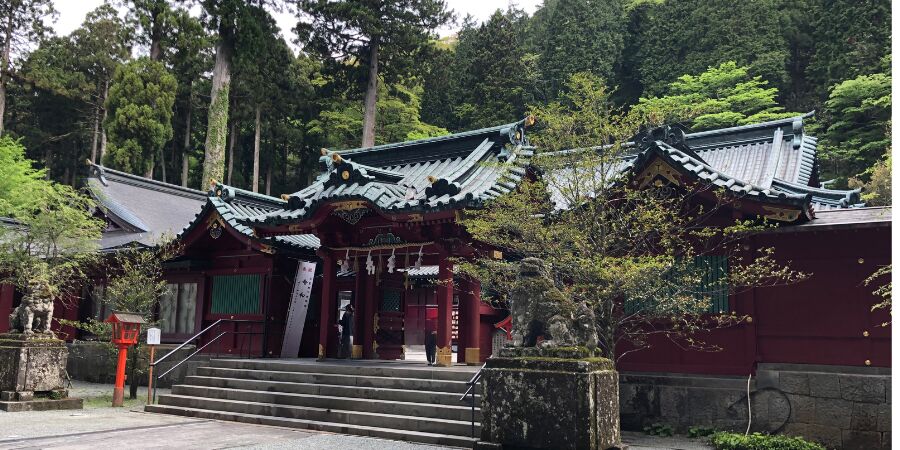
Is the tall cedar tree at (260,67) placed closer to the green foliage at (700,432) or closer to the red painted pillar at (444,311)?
the red painted pillar at (444,311)

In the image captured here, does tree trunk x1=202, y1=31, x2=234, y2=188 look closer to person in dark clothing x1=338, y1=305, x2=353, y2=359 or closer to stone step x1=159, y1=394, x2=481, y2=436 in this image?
person in dark clothing x1=338, y1=305, x2=353, y2=359

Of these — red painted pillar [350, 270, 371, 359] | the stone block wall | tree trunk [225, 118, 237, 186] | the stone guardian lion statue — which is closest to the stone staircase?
red painted pillar [350, 270, 371, 359]

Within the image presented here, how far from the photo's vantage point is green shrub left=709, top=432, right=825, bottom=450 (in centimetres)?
986

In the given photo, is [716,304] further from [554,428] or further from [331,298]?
[331,298]

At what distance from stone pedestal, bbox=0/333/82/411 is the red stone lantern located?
30.8 inches

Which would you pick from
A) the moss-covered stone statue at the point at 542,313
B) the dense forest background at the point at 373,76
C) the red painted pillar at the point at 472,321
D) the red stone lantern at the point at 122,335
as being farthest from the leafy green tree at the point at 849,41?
the red stone lantern at the point at 122,335

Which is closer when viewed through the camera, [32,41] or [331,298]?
[331,298]

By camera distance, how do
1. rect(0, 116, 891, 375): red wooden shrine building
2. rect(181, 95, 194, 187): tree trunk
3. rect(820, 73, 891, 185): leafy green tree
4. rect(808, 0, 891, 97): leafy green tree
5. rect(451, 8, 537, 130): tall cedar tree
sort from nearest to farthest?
rect(0, 116, 891, 375): red wooden shrine building
rect(820, 73, 891, 185): leafy green tree
rect(808, 0, 891, 97): leafy green tree
rect(181, 95, 194, 187): tree trunk
rect(451, 8, 537, 130): tall cedar tree

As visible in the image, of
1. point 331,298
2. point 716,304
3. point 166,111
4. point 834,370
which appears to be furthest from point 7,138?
point 834,370

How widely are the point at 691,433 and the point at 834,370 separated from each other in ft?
7.97

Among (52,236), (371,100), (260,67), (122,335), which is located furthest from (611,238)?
(260,67)

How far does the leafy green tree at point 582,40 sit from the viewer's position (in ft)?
136

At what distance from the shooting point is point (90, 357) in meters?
19.8

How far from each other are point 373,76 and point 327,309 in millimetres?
21685
